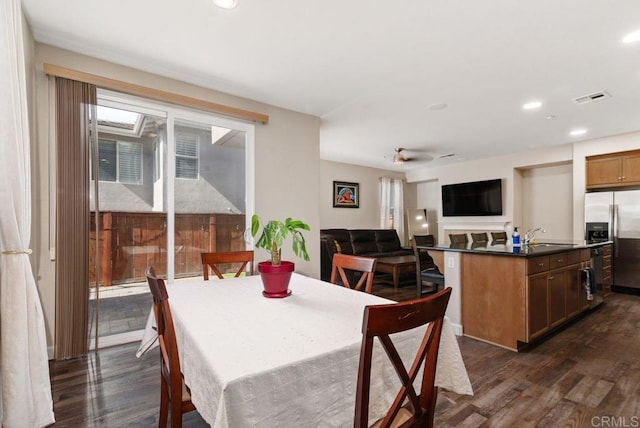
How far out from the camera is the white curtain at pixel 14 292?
1.41 meters

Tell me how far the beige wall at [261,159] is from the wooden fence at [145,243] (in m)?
0.54

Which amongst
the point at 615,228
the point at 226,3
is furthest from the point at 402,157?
the point at 226,3

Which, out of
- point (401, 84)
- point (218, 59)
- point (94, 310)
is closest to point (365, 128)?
point (401, 84)

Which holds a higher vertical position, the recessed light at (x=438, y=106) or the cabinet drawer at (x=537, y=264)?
the recessed light at (x=438, y=106)

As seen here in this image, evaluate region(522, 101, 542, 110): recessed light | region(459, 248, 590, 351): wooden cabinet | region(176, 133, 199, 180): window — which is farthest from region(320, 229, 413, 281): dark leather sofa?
region(522, 101, 542, 110): recessed light

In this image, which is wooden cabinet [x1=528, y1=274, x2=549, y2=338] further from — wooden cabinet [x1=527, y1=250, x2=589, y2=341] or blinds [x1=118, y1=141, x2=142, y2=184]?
blinds [x1=118, y1=141, x2=142, y2=184]

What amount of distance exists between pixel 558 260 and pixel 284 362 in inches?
131

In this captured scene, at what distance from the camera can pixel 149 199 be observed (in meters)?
3.17

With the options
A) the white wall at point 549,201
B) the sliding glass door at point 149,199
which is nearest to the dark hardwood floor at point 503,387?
the sliding glass door at point 149,199

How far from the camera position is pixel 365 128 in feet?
15.2

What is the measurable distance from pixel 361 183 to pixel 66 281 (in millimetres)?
6053

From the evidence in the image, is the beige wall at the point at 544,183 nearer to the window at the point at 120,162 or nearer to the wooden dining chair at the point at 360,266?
the wooden dining chair at the point at 360,266

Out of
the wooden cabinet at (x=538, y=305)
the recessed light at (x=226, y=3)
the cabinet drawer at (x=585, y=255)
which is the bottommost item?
the wooden cabinet at (x=538, y=305)

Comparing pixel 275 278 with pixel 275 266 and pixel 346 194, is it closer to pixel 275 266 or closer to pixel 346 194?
pixel 275 266
